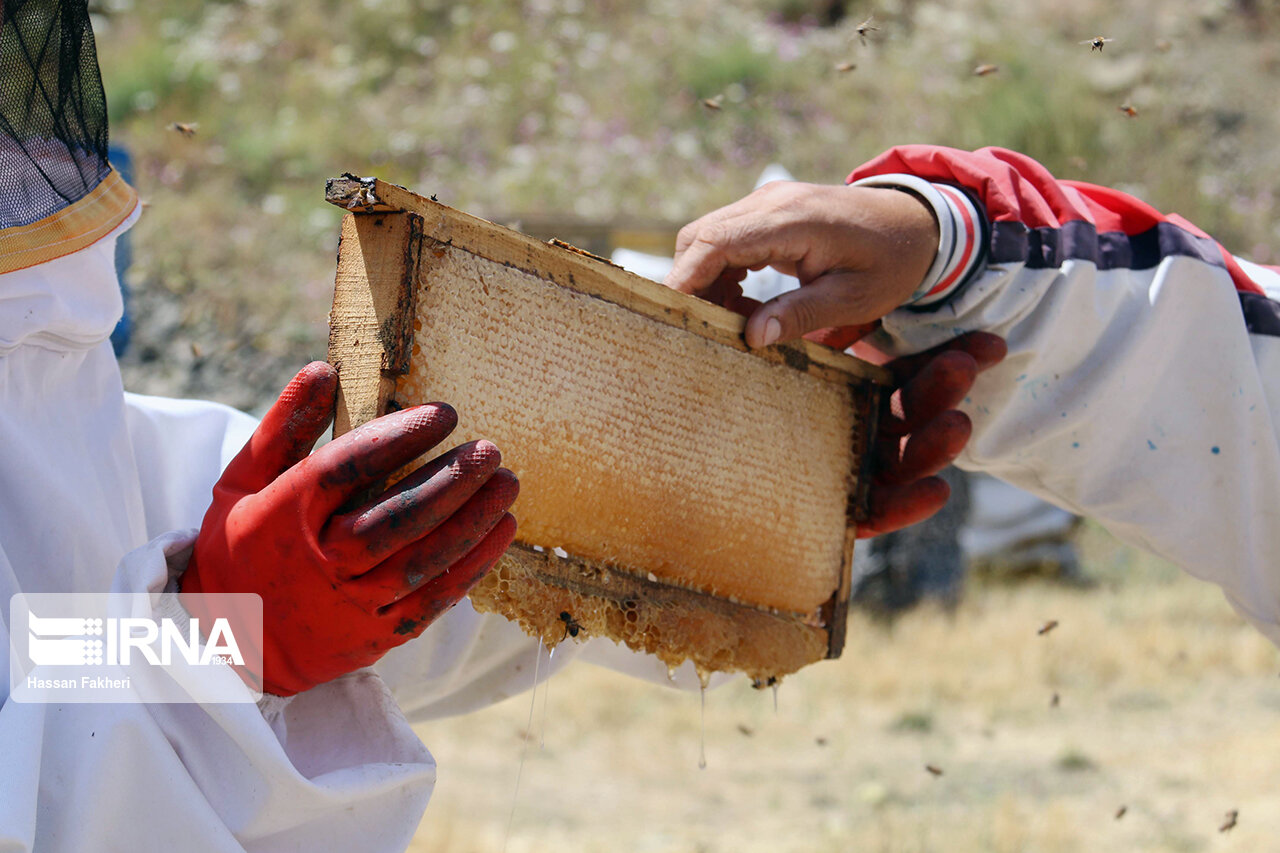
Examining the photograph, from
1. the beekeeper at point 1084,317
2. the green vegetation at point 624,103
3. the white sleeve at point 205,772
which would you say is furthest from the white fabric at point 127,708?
the green vegetation at point 624,103

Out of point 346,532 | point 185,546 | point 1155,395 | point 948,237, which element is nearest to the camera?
point 346,532

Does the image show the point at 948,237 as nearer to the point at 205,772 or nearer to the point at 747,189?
the point at 205,772

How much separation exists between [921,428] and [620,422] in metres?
0.67

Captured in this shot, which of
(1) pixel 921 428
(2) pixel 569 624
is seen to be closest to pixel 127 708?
(2) pixel 569 624

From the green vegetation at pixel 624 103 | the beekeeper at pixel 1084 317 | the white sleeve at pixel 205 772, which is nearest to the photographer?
the white sleeve at pixel 205 772

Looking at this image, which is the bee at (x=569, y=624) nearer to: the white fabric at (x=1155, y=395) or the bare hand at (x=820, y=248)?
the bare hand at (x=820, y=248)

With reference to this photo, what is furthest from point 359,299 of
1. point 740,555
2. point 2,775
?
point 740,555

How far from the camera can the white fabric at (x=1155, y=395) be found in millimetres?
1835

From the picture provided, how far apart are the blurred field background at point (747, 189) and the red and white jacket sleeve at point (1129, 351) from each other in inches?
66.5

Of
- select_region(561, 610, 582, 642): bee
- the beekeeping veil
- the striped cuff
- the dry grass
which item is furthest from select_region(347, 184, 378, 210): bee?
the dry grass

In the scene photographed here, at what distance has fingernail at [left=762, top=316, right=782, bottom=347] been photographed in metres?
1.66

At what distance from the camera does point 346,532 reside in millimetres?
1169

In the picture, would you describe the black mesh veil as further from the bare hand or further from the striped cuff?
the striped cuff

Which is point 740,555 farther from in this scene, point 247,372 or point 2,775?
point 247,372
